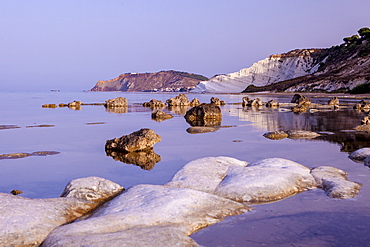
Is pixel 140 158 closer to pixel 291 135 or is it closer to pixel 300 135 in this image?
pixel 291 135

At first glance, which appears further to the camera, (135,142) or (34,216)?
(135,142)

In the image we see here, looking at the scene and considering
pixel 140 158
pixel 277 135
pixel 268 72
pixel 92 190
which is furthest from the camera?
pixel 268 72

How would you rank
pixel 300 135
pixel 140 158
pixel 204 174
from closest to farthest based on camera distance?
A: pixel 204 174 < pixel 140 158 < pixel 300 135

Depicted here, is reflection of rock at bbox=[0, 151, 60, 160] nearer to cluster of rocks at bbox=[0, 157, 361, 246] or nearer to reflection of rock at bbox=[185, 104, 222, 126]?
cluster of rocks at bbox=[0, 157, 361, 246]

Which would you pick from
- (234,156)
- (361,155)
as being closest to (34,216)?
(234,156)

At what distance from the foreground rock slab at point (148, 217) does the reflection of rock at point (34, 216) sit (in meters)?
0.26

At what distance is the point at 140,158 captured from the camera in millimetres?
11500

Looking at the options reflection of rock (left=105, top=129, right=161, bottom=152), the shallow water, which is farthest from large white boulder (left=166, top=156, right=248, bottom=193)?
reflection of rock (left=105, top=129, right=161, bottom=152)

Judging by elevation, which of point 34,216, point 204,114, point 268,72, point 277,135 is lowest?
point 34,216

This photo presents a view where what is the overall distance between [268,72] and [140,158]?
145734mm

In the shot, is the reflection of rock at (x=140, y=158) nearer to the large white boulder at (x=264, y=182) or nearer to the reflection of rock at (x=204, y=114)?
the large white boulder at (x=264, y=182)

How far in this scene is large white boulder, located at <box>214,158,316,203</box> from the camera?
7230mm

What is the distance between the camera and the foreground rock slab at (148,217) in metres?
5.05

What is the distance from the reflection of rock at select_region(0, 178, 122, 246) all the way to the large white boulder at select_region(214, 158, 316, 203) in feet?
9.32
